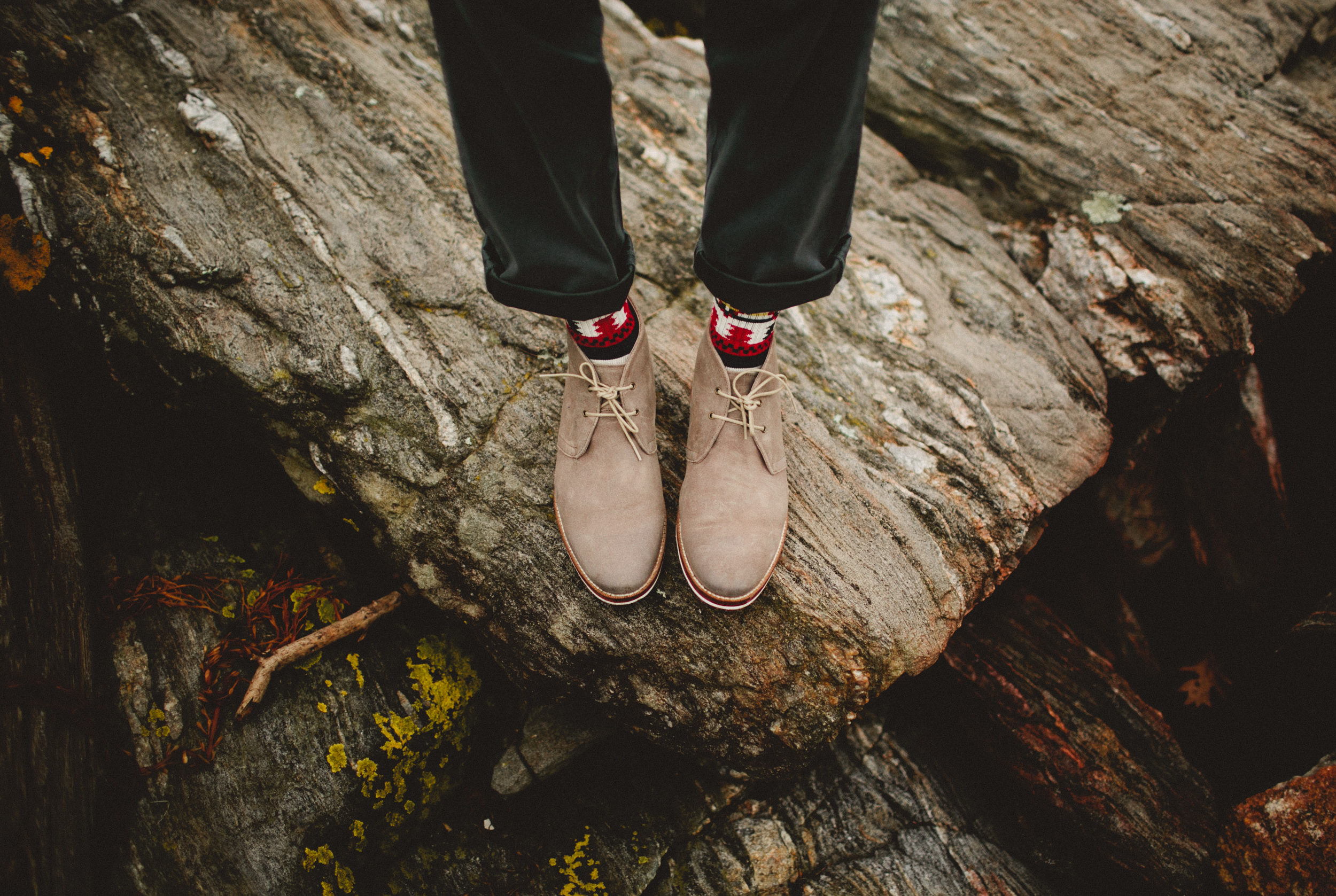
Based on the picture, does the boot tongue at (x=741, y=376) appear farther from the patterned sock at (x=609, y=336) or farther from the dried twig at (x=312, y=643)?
the dried twig at (x=312, y=643)

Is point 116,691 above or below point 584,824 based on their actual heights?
above

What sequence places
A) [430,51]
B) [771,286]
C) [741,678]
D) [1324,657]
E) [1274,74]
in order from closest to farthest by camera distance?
[771,286], [741,678], [1324,657], [430,51], [1274,74]

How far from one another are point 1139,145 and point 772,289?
2784 millimetres

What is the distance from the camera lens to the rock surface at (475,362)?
1878 millimetres

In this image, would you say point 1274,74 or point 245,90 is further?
point 1274,74

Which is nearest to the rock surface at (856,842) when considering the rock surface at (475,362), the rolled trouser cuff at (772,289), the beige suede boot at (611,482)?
the rock surface at (475,362)

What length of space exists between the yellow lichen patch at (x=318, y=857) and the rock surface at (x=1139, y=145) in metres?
3.45

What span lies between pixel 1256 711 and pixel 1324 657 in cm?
34

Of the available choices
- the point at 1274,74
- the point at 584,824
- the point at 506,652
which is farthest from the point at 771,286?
the point at 1274,74

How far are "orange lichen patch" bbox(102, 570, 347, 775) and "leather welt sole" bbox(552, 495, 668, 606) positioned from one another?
1.00m

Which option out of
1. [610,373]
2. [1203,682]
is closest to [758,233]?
[610,373]

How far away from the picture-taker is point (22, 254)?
1.98m

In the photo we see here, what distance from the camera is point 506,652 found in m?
1.94

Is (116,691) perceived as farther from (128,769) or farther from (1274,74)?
(1274,74)
